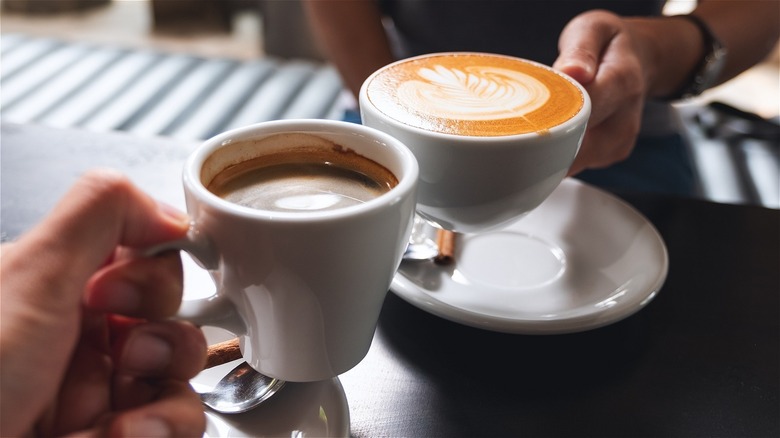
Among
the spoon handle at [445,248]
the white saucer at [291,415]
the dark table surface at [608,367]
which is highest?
the white saucer at [291,415]

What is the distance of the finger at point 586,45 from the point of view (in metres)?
0.72

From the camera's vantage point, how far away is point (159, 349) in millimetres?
392

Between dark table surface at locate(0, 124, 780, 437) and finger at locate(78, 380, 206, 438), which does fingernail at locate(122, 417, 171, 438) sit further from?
dark table surface at locate(0, 124, 780, 437)

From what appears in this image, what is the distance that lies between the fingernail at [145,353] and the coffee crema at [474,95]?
0.28 meters

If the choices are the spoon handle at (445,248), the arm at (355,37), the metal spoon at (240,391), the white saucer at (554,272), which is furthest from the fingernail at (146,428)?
the arm at (355,37)

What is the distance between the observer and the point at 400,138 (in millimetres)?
562

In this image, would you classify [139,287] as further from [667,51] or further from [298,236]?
[667,51]

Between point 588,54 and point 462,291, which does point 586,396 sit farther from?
point 588,54

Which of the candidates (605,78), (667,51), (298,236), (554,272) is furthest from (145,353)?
(667,51)

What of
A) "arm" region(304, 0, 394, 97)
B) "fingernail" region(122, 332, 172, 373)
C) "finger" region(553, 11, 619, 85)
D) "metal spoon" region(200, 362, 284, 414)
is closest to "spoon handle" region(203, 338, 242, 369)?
"metal spoon" region(200, 362, 284, 414)

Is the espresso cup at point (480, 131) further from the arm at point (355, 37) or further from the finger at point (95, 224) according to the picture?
the arm at point (355, 37)

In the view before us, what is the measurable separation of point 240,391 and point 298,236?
176 mm

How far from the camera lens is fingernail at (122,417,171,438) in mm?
357

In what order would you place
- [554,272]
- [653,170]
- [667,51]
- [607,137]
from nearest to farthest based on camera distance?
1. [554,272]
2. [607,137]
3. [667,51]
4. [653,170]
